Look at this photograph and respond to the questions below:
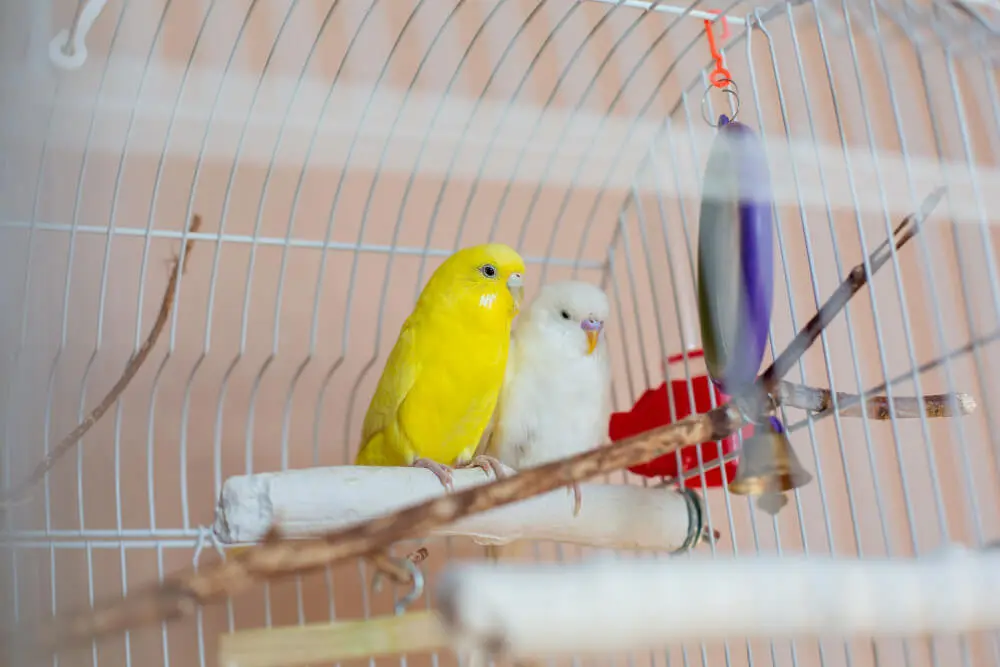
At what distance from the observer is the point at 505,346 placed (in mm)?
951

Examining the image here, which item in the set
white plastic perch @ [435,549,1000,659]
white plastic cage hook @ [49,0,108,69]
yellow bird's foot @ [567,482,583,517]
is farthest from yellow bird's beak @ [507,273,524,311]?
white plastic perch @ [435,549,1000,659]

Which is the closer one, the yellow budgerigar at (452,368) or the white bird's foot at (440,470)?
the white bird's foot at (440,470)

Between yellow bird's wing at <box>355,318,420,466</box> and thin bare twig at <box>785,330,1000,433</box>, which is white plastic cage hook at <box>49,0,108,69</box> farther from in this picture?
thin bare twig at <box>785,330,1000,433</box>

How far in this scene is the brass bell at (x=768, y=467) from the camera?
1.89ft

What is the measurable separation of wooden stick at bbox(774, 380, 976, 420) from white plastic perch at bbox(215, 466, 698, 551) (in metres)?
0.21

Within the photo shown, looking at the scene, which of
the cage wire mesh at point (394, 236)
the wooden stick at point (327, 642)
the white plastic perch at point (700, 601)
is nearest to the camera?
the white plastic perch at point (700, 601)

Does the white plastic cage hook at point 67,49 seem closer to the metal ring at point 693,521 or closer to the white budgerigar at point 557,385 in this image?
the white budgerigar at point 557,385

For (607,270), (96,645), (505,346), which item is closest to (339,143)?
(505,346)

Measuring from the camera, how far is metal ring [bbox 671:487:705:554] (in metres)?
0.89

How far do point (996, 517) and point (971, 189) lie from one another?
0.76 ft

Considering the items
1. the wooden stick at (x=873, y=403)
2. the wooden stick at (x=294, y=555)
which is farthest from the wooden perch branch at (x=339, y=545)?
the wooden stick at (x=873, y=403)

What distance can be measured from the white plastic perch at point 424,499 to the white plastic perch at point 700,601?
0.28m

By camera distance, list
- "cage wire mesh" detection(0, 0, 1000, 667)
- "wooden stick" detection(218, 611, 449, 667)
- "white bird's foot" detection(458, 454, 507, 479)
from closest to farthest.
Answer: "cage wire mesh" detection(0, 0, 1000, 667)
"wooden stick" detection(218, 611, 449, 667)
"white bird's foot" detection(458, 454, 507, 479)

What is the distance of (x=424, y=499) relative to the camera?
720mm
